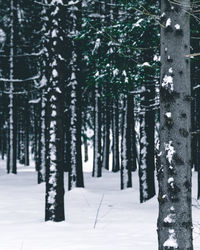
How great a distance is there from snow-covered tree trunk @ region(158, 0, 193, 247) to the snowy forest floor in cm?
236

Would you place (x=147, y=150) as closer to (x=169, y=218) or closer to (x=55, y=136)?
(x=55, y=136)

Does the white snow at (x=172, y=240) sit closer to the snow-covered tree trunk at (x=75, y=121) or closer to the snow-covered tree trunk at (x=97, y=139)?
the snow-covered tree trunk at (x=75, y=121)

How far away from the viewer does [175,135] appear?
15.0ft

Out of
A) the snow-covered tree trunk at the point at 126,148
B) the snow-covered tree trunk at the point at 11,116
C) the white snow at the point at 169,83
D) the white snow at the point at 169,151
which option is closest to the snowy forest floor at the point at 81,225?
the snow-covered tree trunk at the point at 126,148

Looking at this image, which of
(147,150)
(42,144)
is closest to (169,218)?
(147,150)

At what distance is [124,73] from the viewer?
11.8 m

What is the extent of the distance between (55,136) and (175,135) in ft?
18.7

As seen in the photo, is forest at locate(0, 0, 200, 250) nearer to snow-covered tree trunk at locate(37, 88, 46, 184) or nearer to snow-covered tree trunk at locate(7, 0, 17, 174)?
snow-covered tree trunk at locate(37, 88, 46, 184)

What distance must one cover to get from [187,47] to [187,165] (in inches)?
49.4

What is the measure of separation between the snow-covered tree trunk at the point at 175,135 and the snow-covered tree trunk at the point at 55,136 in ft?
18.1

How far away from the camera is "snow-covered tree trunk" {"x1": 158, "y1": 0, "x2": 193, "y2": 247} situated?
4.55 m

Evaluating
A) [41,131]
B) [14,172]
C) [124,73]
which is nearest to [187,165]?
[124,73]

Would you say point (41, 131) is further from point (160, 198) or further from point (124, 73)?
point (160, 198)

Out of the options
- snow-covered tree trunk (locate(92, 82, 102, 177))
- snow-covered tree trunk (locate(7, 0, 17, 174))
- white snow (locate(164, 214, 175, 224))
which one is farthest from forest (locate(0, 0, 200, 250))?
snow-covered tree trunk (locate(7, 0, 17, 174))
